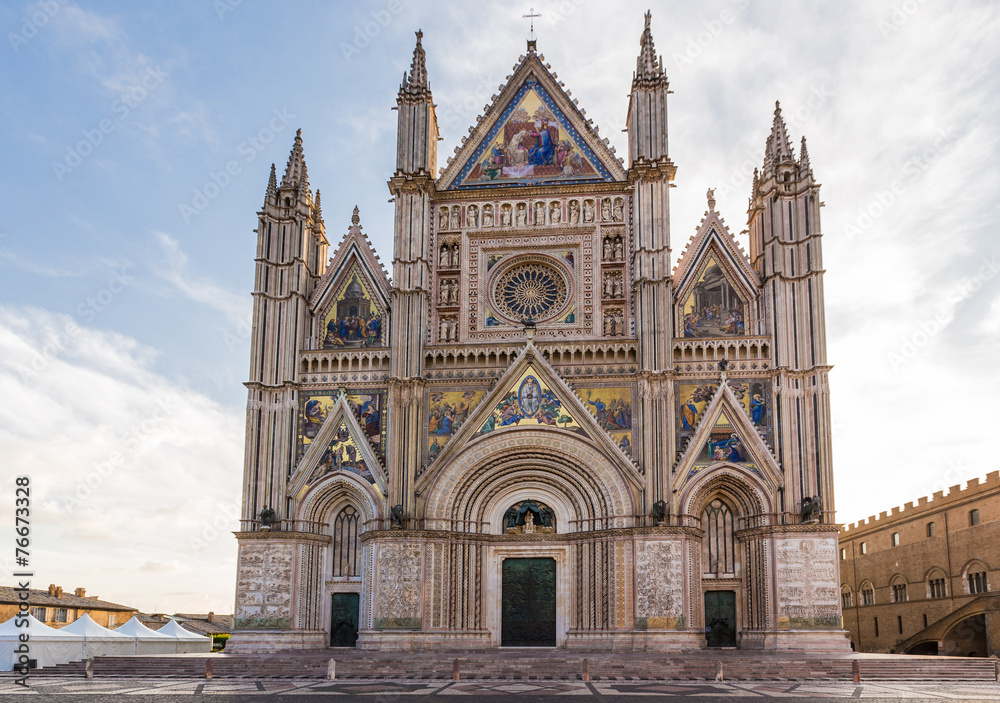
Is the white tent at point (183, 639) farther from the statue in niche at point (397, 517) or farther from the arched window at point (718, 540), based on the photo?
the arched window at point (718, 540)

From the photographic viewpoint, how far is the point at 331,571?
3156 centimetres

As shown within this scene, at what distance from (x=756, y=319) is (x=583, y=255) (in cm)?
631

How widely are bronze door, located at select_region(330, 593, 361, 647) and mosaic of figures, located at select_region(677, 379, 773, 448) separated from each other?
474 inches

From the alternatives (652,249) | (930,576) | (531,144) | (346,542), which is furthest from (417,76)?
(930,576)

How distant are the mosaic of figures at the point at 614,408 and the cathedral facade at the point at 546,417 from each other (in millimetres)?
74

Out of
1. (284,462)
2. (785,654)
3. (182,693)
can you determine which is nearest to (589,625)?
(785,654)

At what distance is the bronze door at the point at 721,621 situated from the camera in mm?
30047

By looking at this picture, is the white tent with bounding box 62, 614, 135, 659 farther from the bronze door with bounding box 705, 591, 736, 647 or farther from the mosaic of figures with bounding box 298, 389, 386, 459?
the bronze door with bounding box 705, 591, 736, 647

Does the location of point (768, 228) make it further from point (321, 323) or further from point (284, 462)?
point (284, 462)

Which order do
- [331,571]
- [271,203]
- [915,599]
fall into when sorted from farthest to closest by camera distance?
[915,599] < [271,203] < [331,571]

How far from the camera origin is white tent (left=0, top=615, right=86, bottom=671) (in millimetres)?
26359

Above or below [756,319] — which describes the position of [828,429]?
below

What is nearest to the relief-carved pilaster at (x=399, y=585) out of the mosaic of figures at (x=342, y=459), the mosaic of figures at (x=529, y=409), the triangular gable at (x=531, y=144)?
the mosaic of figures at (x=342, y=459)

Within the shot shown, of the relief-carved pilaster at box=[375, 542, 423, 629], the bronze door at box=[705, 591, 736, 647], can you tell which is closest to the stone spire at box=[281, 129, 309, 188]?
the relief-carved pilaster at box=[375, 542, 423, 629]
